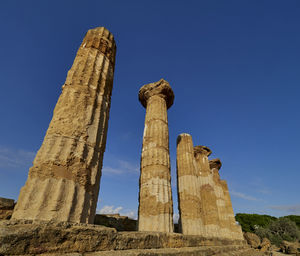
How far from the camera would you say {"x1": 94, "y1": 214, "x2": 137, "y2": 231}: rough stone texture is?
813 cm

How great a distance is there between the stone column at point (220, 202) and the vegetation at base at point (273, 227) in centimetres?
1946

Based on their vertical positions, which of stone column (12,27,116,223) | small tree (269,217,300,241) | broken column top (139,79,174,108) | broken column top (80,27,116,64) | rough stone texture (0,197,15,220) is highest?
broken column top (139,79,174,108)

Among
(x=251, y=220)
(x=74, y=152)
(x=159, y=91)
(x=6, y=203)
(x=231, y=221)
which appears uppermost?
(x=159, y=91)

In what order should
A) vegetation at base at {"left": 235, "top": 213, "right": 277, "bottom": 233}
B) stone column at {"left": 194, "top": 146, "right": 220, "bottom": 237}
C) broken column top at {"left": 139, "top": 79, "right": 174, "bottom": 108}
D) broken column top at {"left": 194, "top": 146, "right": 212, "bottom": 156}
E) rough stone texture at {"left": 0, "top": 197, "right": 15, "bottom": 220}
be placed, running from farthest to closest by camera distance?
vegetation at base at {"left": 235, "top": 213, "right": 277, "bottom": 233} < broken column top at {"left": 194, "top": 146, "right": 212, "bottom": 156} < stone column at {"left": 194, "top": 146, "right": 220, "bottom": 237} < broken column top at {"left": 139, "top": 79, "right": 174, "bottom": 108} < rough stone texture at {"left": 0, "top": 197, "right": 15, "bottom": 220}

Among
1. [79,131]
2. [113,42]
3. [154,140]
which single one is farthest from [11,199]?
[154,140]

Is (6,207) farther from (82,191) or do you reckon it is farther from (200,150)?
(200,150)

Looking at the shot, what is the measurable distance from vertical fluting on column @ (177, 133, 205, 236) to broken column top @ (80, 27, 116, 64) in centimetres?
795

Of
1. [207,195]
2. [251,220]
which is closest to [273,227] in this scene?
[251,220]

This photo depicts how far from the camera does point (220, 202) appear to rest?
1434 cm

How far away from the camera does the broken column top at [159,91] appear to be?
34.3 ft

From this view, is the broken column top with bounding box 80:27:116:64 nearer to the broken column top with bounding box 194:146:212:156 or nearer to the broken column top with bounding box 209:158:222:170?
the broken column top with bounding box 194:146:212:156

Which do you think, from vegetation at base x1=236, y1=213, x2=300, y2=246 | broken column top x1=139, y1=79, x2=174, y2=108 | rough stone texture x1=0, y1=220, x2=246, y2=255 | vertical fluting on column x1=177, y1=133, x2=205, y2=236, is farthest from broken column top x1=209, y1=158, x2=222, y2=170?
vegetation at base x1=236, y1=213, x2=300, y2=246

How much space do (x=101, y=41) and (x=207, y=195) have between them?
1205 centimetres

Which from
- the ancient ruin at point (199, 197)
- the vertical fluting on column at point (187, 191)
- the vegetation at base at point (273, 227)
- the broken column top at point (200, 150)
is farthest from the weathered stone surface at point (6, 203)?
the vegetation at base at point (273, 227)
